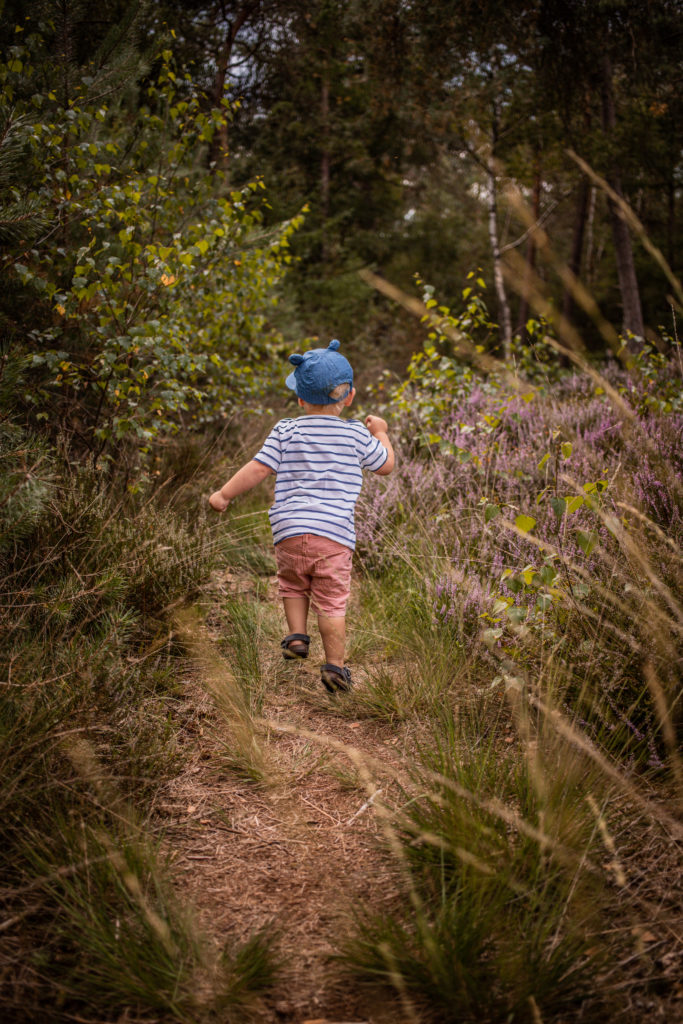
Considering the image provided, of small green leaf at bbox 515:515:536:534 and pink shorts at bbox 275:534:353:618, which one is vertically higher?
small green leaf at bbox 515:515:536:534

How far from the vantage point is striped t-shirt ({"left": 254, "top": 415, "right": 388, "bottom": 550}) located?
9.89ft

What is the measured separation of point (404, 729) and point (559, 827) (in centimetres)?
92

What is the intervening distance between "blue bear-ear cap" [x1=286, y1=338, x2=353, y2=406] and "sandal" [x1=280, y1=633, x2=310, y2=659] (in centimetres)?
113

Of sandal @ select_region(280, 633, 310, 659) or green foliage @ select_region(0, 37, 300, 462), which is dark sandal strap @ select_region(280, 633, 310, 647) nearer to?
sandal @ select_region(280, 633, 310, 659)

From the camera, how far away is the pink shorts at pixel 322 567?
2984 millimetres

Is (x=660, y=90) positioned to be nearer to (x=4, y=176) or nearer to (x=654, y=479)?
(x=654, y=479)

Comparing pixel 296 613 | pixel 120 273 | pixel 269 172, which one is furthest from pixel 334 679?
pixel 269 172

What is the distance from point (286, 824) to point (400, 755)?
0.46m

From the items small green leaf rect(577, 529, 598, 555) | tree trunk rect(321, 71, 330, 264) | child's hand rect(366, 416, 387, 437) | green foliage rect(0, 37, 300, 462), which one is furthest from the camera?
tree trunk rect(321, 71, 330, 264)

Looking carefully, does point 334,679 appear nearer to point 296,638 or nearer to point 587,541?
point 296,638

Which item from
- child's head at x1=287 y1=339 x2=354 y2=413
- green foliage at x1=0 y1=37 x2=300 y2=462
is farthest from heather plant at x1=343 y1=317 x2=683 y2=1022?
green foliage at x1=0 y1=37 x2=300 y2=462

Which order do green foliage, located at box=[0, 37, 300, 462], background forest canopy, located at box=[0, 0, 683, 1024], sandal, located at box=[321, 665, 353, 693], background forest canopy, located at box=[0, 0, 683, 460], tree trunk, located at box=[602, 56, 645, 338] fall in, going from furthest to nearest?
tree trunk, located at box=[602, 56, 645, 338] < background forest canopy, located at box=[0, 0, 683, 460] < green foliage, located at box=[0, 37, 300, 462] < sandal, located at box=[321, 665, 353, 693] < background forest canopy, located at box=[0, 0, 683, 1024]

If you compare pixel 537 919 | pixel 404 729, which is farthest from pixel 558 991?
pixel 404 729

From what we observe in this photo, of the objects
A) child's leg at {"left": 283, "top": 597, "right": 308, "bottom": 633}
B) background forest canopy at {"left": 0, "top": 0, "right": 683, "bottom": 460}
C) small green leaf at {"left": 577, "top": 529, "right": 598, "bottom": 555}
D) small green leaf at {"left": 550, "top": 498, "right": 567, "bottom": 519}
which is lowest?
child's leg at {"left": 283, "top": 597, "right": 308, "bottom": 633}
